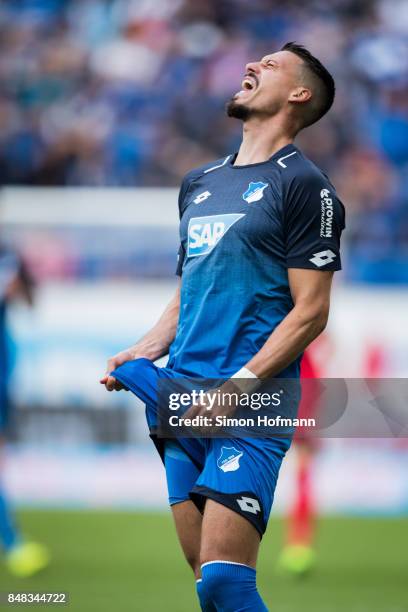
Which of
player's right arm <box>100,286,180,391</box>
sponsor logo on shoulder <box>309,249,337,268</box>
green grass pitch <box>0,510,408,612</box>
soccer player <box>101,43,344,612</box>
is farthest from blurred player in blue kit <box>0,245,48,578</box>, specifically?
sponsor logo on shoulder <box>309,249,337,268</box>

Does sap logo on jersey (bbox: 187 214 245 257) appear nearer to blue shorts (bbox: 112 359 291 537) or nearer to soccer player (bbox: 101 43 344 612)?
soccer player (bbox: 101 43 344 612)

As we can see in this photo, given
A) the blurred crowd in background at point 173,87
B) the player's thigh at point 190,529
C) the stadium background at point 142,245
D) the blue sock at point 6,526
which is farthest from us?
the blurred crowd in background at point 173,87

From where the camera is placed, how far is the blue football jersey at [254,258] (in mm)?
3838

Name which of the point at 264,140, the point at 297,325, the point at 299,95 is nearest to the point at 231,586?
the point at 297,325

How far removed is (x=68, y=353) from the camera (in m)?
10.9

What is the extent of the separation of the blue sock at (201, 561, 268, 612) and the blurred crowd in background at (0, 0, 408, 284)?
855cm

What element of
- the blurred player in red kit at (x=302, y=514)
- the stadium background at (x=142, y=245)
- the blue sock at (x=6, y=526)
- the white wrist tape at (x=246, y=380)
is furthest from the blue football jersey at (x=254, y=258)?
the blue sock at (x=6, y=526)

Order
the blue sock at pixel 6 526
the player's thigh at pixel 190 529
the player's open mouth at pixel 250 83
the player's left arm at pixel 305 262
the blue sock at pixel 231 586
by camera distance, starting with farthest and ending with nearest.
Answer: the blue sock at pixel 6 526 < the player's open mouth at pixel 250 83 < the player's thigh at pixel 190 529 < the player's left arm at pixel 305 262 < the blue sock at pixel 231 586

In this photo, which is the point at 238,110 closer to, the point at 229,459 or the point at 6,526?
the point at 229,459

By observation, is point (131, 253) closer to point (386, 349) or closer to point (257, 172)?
point (386, 349)

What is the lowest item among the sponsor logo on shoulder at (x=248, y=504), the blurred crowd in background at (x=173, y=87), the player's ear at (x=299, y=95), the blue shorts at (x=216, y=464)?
the sponsor logo on shoulder at (x=248, y=504)

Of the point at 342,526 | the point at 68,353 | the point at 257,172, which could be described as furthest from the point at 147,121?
the point at 257,172

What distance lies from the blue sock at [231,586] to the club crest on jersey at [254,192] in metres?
1.24

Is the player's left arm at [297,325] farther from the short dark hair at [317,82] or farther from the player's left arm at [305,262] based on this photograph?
the short dark hair at [317,82]
